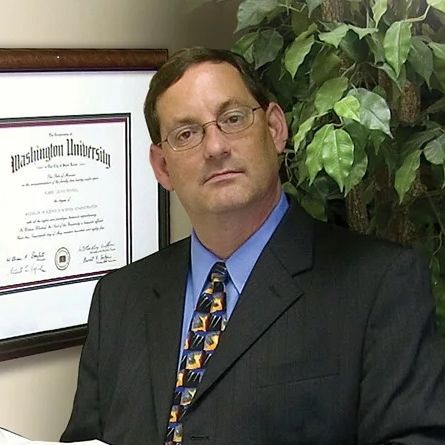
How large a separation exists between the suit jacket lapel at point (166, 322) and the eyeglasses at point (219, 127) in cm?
25

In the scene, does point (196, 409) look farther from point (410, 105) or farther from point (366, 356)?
point (410, 105)

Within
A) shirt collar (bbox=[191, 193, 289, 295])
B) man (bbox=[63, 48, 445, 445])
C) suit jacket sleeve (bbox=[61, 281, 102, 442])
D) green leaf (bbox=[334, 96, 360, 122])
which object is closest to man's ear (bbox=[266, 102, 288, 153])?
man (bbox=[63, 48, 445, 445])

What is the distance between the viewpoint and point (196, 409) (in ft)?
5.05

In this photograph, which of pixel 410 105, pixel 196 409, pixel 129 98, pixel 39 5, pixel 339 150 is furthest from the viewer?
pixel 129 98

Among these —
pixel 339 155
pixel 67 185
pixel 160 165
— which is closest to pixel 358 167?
pixel 339 155

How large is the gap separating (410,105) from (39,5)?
0.72 meters

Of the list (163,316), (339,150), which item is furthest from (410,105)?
(163,316)

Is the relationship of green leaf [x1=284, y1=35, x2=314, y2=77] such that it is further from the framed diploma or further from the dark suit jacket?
the framed diploma

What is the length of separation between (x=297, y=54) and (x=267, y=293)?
1.31ft

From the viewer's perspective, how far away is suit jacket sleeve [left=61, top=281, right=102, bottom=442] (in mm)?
1763

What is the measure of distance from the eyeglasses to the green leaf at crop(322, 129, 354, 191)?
190 millimetres
